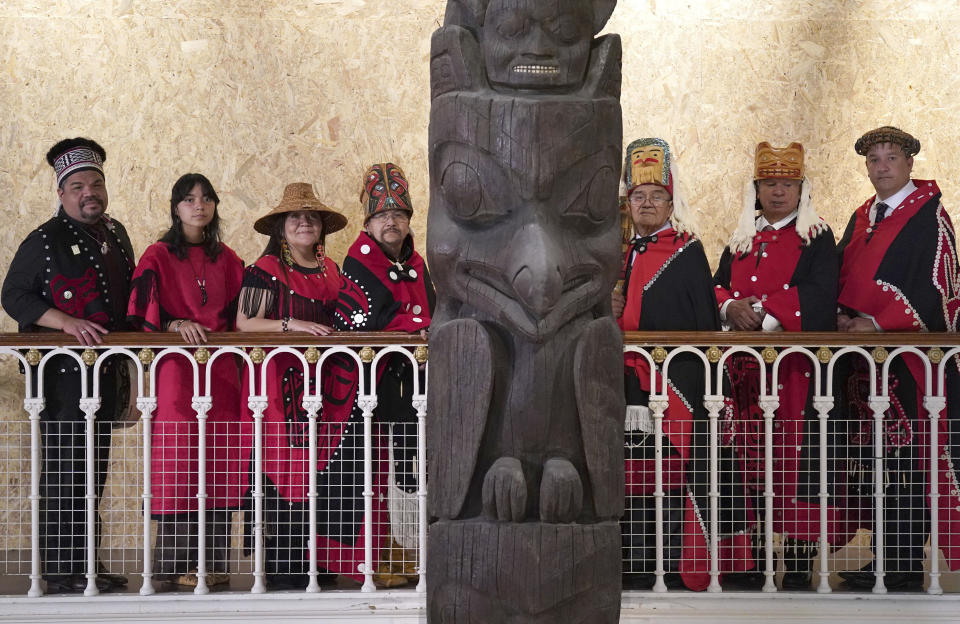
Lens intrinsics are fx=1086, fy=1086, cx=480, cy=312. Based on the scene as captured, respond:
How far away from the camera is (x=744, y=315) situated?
15.4 ft

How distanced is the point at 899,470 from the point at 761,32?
311cm

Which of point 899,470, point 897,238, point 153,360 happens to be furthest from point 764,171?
point 153,360

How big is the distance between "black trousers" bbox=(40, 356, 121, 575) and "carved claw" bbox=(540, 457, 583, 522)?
92.6 inches

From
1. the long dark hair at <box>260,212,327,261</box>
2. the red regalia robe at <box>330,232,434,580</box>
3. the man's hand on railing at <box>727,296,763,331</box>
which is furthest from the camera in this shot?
the long dark hair at <box>260,212,327,261</box>

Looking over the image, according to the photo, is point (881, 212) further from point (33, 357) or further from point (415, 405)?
point (33, 357)

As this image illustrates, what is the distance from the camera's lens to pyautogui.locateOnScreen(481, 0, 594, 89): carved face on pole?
2.76m

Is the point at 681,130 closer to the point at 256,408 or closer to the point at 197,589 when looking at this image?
the point at 256,408

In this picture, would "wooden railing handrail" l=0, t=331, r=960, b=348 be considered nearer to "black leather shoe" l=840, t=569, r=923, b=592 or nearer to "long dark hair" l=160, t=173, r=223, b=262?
"long dark hair" l=160, t=173, r=223, b=262

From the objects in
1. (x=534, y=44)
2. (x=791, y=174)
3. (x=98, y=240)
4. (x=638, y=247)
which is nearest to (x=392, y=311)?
(x=638, y=247)

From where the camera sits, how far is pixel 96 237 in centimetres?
471

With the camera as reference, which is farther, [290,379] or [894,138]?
[894,138]

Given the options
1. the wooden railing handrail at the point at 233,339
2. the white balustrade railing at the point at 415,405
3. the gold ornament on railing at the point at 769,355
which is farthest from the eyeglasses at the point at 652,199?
the wooden railing handrail at the point at 233,339

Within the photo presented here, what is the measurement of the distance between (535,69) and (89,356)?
94.4 inches

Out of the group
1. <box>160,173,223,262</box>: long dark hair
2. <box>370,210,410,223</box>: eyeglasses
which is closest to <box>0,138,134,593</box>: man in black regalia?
<box>160,173,223,262</box>: long dark hair
